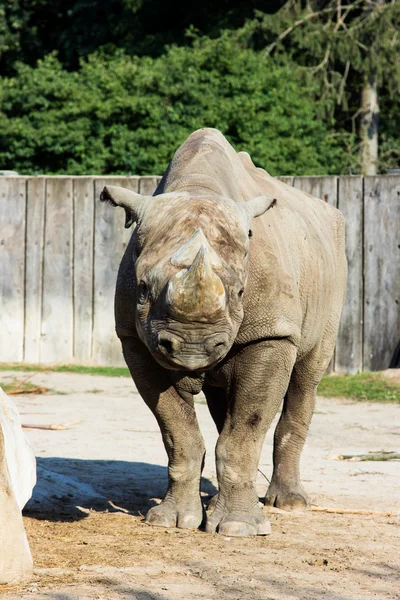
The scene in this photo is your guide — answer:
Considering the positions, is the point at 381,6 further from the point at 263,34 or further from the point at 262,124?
the point at 262,124

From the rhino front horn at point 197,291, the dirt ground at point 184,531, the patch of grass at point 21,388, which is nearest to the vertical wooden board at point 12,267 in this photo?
the patch of grass at point 21,388

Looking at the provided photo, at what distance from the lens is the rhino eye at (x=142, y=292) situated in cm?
501

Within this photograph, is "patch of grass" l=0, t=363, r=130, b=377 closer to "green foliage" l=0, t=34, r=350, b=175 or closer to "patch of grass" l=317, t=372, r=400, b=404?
"patch of grass" l=317, t=372, r=400, b=404

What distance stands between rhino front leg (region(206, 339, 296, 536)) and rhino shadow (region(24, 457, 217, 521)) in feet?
2.45

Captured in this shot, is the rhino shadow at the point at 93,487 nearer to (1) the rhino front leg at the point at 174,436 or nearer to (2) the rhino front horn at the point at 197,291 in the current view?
(1) the rhino front leg at the point at 174,436

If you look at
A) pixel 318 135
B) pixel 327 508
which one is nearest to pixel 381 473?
pixel 327 508

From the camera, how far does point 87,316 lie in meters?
12.6

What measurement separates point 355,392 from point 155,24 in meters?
16.5

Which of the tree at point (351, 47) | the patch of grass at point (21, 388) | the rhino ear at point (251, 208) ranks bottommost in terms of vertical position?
the patch of grass at point (21, 388)

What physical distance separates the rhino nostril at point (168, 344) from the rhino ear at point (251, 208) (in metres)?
0.74

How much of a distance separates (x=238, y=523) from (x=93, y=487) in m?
1.58

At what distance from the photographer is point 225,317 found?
4.86 metres

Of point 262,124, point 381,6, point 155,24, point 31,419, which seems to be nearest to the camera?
point 31,419

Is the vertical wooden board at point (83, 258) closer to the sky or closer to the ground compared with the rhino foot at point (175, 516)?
closer to the sky
